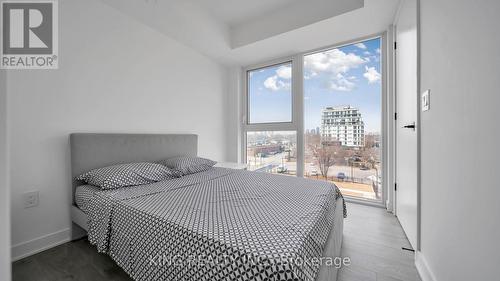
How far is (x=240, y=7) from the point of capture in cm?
260

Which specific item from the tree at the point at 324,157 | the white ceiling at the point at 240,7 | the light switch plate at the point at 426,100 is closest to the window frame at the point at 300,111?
the tree at the point at 324,157

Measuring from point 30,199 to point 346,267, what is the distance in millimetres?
2526

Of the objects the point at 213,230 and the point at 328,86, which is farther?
the point at 328,86

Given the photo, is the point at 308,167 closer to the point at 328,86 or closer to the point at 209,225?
the point at 328,86

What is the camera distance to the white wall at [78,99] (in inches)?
60.9

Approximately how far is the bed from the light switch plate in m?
0.88

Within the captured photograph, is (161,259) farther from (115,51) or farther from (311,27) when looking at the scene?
(311,27)

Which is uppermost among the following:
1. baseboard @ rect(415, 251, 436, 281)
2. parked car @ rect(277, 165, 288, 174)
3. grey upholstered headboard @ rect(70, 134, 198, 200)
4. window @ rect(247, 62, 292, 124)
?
window @ rect(247, 62, 292, 124)

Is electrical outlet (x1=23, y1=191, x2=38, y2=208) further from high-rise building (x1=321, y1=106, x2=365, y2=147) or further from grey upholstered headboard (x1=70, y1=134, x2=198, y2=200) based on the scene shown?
high-rise building (x1=321, y1=106, x2=365, y2=147)

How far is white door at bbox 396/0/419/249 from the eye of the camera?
160 cm

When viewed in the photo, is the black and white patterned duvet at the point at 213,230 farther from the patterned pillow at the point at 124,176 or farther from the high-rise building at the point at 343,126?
the high-rise building at the point at 343,126

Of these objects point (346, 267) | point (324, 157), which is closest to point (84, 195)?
point (346, 267)

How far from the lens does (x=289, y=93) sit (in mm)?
3375

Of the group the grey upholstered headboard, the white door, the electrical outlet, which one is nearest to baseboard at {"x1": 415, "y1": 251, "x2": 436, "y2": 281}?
the white door
